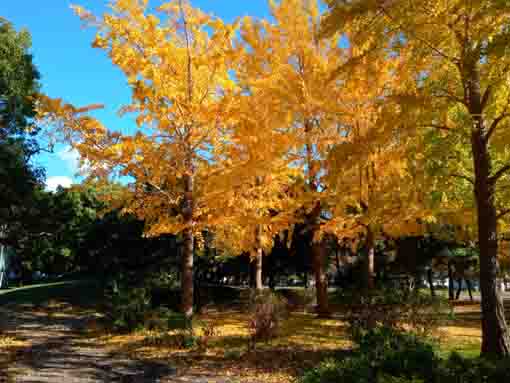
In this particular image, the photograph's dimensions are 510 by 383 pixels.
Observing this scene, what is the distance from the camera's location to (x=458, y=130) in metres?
5.04

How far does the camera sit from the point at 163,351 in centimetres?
740

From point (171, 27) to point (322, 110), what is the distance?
381 centimetres

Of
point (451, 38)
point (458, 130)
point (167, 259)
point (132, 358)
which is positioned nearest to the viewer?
point (458, 130)

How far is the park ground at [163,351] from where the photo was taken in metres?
5.90

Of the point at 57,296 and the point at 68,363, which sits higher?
the point at 68,363

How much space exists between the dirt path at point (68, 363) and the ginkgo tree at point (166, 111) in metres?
2.42

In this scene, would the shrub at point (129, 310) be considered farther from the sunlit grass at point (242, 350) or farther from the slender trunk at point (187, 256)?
the slender trunk at point (187, 256)

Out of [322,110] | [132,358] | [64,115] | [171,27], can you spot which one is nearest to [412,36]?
[322,110]

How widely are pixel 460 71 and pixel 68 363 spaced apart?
7891 mm

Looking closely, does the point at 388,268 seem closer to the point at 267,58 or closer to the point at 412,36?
the point at 267,58

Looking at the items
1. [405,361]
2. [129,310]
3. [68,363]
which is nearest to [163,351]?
[68,363]

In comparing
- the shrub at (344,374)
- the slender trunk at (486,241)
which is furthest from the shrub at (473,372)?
the slender trunk at (486,241)

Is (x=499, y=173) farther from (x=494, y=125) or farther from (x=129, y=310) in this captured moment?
(x=129, y=310)

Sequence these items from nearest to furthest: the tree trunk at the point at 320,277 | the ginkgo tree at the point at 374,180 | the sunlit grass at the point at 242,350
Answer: the sunlit grass at the point at 242,350
the ginkgo tree at the point at 374,180
the tree trunk at the point at 320,277
